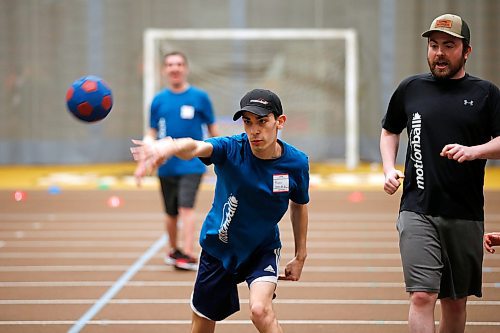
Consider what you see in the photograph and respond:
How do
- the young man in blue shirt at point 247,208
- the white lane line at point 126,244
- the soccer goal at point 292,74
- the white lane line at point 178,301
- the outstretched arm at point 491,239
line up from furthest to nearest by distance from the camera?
1. the soccer goal at point 292,74
2. the white lane line at point 126,244
3. the white lane line at point 178,301
4. the outstretched arm at point 491,239
5. the young man in blue shirt at point 247,208

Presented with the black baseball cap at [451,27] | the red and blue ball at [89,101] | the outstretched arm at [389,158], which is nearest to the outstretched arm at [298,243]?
the outstretched arm at [389,158]

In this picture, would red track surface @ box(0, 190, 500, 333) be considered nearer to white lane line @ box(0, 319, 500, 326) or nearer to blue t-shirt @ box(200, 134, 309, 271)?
white lane line @ box(0, 319, 500, 326)

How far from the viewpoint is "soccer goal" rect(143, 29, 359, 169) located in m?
19.6

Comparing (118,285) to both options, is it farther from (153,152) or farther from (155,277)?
(153,152)

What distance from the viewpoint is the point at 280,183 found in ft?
14.7

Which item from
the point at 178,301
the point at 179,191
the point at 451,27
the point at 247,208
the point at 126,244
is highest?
the point at 451,27

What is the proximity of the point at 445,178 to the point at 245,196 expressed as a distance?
3.74 feet

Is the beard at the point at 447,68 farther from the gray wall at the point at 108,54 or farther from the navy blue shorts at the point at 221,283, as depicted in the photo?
the gray wall at the point at 108,54

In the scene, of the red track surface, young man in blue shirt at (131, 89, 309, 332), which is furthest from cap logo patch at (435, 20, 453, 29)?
the red track surface

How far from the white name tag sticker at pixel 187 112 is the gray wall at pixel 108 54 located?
13006mm

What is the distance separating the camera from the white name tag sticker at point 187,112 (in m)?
8.25

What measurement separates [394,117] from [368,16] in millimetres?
16851

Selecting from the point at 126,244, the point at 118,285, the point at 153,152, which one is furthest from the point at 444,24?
the point at 126,244

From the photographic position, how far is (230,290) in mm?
4539
